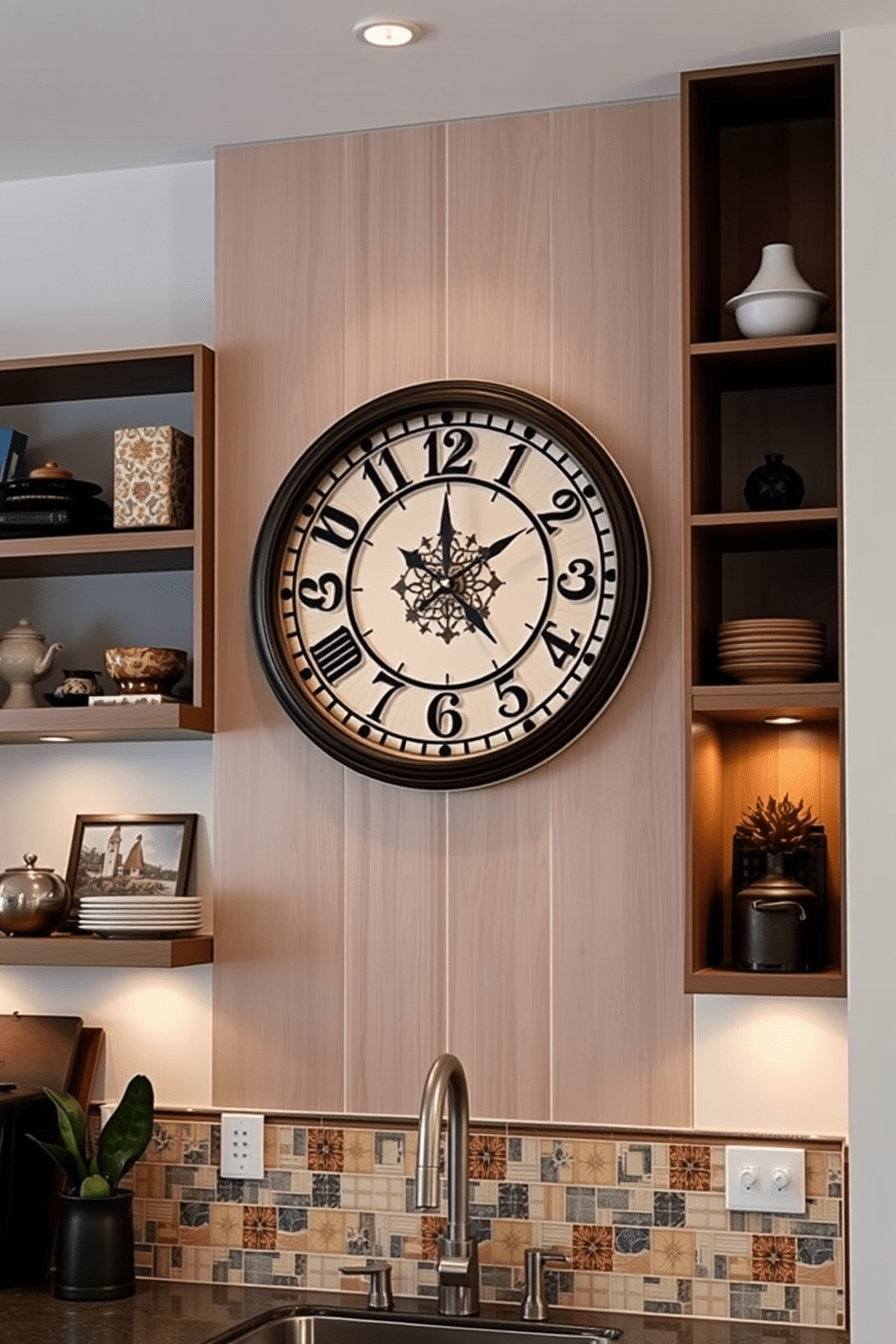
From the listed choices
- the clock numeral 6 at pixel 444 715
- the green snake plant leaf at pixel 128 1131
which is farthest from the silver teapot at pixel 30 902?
the clock numeral 6 at pixel 444 715

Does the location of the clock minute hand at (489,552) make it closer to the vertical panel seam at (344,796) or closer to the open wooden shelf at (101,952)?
the vertical panel seam at (344,796)

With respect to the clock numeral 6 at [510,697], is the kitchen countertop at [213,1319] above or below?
below

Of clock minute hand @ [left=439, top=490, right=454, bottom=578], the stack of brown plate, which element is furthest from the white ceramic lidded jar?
clock minute hand @ [left=439, top=490, right=454, bottom=578]

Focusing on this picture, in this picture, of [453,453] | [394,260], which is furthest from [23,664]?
[394,260]

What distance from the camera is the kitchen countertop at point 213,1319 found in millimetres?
2496

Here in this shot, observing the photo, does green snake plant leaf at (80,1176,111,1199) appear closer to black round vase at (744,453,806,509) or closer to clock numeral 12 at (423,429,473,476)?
clock numeral 12 at (423,429,473,476)

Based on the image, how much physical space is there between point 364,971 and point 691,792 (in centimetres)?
65

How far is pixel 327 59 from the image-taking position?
8.61 ft

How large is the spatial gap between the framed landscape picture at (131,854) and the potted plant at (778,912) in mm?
946

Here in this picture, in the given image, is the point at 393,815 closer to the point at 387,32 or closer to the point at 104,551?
the point at 104,551

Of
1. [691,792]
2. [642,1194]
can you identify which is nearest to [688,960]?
[691,792]

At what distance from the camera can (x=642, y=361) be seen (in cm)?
275

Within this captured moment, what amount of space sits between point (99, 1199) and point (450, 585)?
43.2 inches

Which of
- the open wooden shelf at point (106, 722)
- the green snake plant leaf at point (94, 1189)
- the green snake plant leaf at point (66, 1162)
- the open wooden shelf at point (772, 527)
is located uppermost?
the open wooden shelf at point (772, 527)
